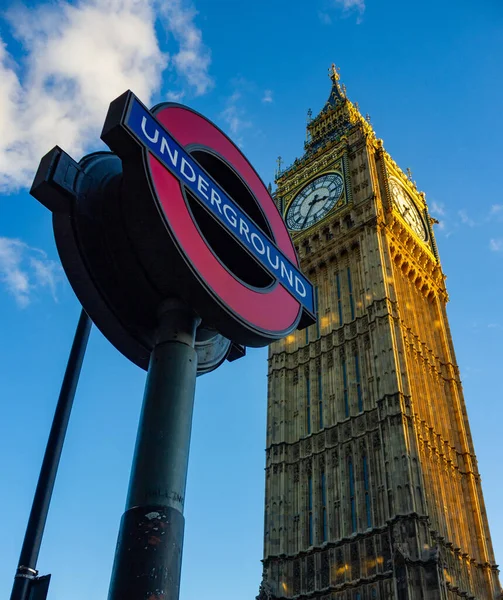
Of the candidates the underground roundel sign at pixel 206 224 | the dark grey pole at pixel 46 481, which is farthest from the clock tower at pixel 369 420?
the dark grey pole at pixel 46 481

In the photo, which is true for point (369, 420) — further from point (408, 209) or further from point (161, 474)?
point (161, 474)

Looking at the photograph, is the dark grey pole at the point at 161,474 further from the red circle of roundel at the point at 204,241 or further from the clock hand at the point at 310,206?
the clock hand at the point at 310,206

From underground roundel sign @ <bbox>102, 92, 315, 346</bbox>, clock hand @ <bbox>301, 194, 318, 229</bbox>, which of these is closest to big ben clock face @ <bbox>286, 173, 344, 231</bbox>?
clock hand @ <bbox>301, 194, 318, 229</bbox>

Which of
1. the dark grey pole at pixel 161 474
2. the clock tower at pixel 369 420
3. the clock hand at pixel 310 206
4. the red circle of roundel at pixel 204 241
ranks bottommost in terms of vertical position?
the dark grey pole at pixel 161 474

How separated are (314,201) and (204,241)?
1691 inches

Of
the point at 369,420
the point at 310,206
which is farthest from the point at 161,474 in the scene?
the point at 310,206

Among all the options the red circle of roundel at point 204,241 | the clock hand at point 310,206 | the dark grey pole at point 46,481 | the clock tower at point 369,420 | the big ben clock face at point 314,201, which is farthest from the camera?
the clock hand at point 310,206

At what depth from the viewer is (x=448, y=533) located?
31.5m

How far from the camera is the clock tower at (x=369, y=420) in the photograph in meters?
29.7

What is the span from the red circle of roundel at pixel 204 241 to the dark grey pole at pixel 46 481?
7.94 ft

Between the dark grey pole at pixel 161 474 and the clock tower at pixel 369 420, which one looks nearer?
the dark grey pole at pixel 161 474

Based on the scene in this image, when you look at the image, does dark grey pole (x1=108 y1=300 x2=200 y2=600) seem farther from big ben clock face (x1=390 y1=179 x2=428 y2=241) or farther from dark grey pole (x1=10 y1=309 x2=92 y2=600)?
big ben clock face (x1=390 y1=179 x2=428 y2=241)

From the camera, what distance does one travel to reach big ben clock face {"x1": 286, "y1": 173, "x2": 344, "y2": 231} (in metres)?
47.7

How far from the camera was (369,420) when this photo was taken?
34188mm
